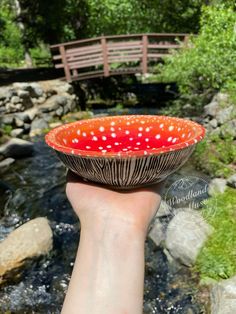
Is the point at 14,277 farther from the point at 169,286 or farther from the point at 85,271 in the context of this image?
the point at 85,271

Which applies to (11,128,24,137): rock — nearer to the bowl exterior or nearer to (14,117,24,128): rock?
(14,117,24,128): rock

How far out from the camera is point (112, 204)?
5.76 feet

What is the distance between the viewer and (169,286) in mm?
4910

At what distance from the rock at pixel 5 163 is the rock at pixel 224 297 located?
648 centimetres

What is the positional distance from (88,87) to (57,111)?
411cm

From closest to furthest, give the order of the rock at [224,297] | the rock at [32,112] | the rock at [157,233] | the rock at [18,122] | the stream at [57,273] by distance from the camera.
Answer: the rock at [224,297] → the stream at [57,273] → the rock at [157,233] → the rock at [18,122] → the rock at [32,112]

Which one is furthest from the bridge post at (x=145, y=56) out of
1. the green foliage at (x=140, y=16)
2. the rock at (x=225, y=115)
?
the rock at (x=225, y=115)

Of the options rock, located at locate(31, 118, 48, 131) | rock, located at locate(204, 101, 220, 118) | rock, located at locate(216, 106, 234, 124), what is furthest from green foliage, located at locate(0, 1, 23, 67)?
rock, located at locate(216, 106, 234, 124)

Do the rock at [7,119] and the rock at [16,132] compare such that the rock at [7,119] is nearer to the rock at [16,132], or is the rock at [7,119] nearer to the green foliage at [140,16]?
the rock at [16,132]

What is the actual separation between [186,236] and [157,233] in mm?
674

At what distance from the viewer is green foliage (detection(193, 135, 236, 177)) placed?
710 cm

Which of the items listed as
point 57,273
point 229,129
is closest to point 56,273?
point 57,273

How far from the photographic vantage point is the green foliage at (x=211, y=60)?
9023 mm

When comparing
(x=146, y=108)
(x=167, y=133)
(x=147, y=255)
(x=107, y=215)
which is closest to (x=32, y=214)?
(x=147, y=255)
